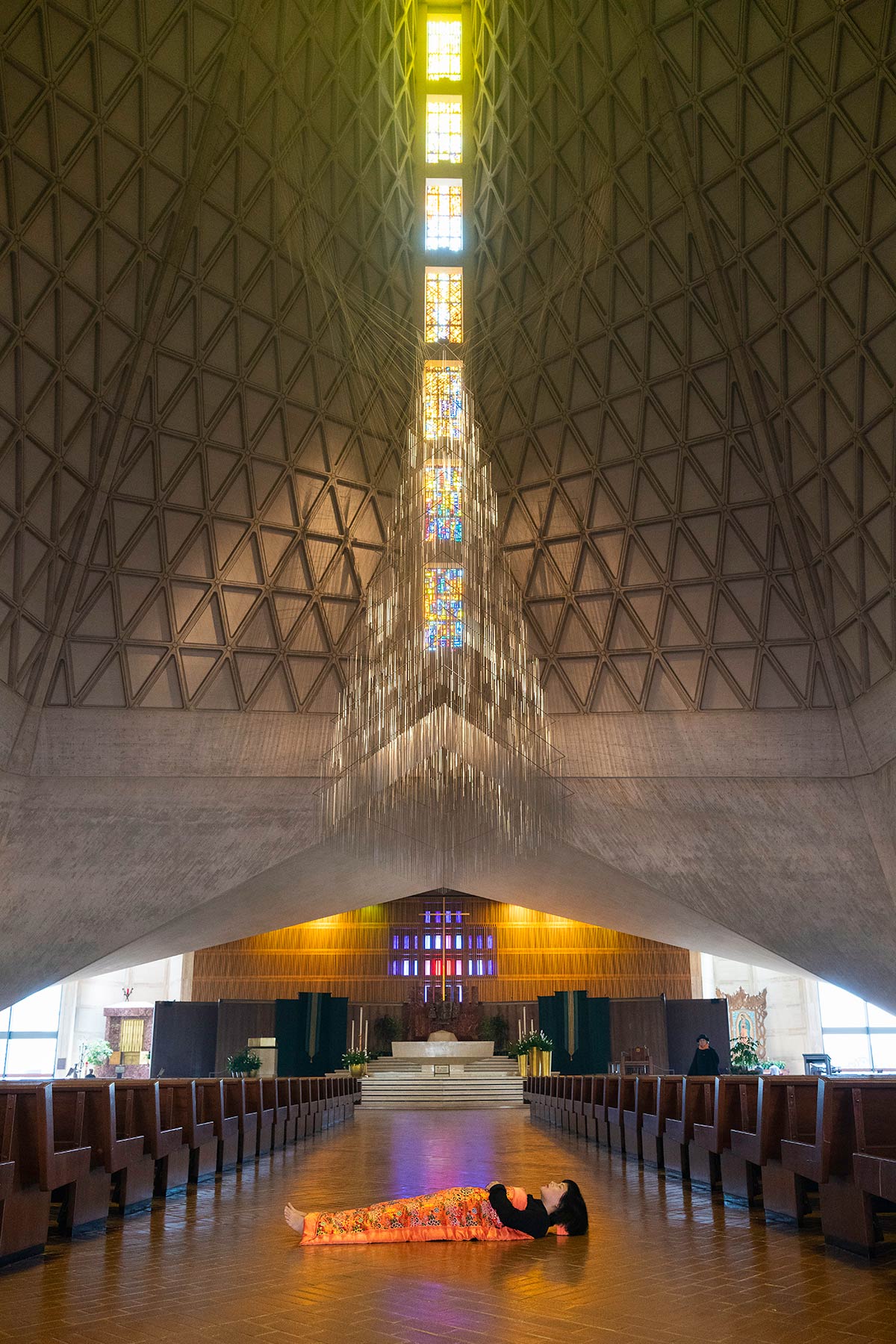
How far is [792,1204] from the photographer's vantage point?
597 cm

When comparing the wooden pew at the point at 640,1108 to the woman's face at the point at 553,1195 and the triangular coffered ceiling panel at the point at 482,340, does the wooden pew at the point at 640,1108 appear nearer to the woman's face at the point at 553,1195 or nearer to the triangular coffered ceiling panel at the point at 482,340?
the woman's face at the point at 553,1195

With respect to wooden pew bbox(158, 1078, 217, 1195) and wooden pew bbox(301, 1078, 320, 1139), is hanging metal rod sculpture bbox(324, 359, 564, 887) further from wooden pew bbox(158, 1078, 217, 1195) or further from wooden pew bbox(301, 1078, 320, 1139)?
wooden pew bbox(158, 1078, 217, 1195)

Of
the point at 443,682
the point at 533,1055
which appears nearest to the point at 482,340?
the point at 443,682

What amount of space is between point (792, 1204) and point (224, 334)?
1902 cm

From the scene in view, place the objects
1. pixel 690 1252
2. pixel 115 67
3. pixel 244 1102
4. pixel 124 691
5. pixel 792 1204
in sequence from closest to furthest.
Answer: pixel 690 1252 < pixel 792 1204 < pixel 244 1102 < pixel 115 67 < pixel 124 691

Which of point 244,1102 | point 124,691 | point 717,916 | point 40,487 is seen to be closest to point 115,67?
point 40,487

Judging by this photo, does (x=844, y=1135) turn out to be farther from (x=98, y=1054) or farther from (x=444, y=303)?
(x=98, y=1054)

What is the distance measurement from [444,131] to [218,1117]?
2209 centimetres

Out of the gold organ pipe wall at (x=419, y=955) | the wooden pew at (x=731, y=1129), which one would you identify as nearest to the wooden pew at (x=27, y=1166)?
the wooden pew at (x=731, y=1129)

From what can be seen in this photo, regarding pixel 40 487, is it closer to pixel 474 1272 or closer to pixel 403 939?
pixel 474 1272

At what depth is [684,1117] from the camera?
804 cm

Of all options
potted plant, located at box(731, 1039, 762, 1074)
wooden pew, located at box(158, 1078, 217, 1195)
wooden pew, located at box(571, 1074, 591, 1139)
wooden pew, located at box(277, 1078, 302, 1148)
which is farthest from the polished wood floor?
potted plant, located at box(731, 1039, 762, 1074)

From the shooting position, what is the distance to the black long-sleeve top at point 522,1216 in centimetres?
576

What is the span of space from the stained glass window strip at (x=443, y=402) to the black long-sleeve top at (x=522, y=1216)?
18351mm
